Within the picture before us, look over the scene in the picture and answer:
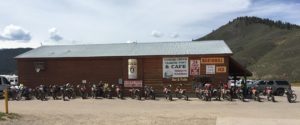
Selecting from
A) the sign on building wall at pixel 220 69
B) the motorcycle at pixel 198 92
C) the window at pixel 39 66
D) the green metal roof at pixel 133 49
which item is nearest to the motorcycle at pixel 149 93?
the motorcycle at pixel 198 92

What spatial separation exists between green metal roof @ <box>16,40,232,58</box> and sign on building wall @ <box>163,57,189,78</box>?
1.79 feet

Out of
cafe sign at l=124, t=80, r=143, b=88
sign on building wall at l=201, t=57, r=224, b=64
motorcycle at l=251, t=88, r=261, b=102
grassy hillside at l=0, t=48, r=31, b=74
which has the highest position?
grassy hillside at l=0, t=48, r=31, b=74

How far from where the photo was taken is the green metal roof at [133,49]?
1567 inches

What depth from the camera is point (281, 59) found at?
416 feet

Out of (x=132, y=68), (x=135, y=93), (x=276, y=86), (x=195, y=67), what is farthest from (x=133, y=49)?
(x=276, y=86)

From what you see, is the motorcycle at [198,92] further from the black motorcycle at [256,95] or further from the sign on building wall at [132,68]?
the sign on building wall at [132,68]

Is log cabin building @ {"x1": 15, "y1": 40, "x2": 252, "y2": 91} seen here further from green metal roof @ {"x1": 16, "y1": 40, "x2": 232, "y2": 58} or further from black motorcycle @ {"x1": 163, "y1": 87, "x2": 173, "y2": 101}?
black motorcycle @ {"x1": 163, "y1": 87, "x2": 173, "y2": 101}

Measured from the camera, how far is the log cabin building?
3850 centimetres

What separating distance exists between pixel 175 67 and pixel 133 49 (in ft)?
16.3

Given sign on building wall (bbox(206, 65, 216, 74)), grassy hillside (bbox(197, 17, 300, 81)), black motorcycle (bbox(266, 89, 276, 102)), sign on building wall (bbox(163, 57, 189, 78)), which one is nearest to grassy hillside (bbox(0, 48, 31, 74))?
grassy hillside (bbox(197, 17, 300, 81))

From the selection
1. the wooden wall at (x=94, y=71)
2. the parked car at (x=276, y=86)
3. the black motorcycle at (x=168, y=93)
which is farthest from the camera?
the parked car at (x=276, y=86)

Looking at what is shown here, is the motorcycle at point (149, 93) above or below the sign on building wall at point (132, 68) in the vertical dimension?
below

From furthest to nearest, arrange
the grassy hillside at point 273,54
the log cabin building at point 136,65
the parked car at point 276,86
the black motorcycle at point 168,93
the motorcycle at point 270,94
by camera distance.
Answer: the grassy hillside at point 273,54 < the parked car at point 276,86 < the log cabin building at point 136,65 < the black motorcycle at point 168,93 < the motorcycle at point 270,94

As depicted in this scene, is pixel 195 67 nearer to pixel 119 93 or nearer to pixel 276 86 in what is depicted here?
pixel 119 93
